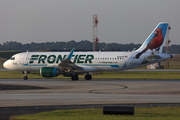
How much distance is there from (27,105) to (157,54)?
27.8m

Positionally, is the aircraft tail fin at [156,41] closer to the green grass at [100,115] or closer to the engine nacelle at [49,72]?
the engine nacelle at [49,72]

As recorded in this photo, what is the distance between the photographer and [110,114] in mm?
14352

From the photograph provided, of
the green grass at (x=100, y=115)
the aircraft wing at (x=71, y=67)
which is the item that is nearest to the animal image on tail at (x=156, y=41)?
the aircraft wing at (x=71, y=67)

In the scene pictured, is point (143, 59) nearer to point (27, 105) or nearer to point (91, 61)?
point (91, 61)

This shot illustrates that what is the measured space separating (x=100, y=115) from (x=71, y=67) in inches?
1082

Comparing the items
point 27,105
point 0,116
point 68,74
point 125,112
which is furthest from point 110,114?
point 68,74

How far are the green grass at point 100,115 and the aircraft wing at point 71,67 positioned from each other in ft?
80.4

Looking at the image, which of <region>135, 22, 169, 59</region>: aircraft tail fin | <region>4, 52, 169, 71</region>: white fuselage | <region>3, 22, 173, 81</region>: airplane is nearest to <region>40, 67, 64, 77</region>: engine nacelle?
<region>3, 22, 173, 81</region>: airplane

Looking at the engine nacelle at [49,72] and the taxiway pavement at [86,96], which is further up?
the engine nacelle at [49,72]

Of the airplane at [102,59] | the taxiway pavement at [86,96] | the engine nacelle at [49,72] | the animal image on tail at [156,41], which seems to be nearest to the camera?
the taxiway pavement at [86,96]

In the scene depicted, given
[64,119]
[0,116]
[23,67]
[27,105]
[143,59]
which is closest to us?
[64,119]

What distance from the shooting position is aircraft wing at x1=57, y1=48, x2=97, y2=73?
134ft

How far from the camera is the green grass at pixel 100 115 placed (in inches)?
549

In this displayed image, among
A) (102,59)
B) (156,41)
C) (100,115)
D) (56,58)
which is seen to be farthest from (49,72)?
(100,115)
